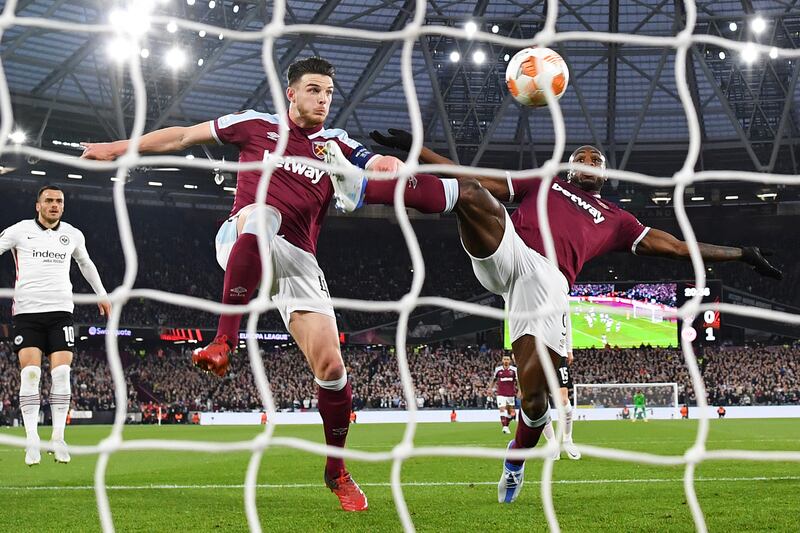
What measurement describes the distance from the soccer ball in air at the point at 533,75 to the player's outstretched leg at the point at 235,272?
Result: 5.26ft

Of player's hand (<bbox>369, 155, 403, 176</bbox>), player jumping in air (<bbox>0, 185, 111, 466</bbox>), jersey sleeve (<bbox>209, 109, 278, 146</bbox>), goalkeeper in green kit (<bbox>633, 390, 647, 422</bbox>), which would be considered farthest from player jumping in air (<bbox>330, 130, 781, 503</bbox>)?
goalkeeper in green kit (<bbox>633, 390, 647, 422</bbox>)

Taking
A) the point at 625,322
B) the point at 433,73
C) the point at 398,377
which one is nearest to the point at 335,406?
the point at 433,73

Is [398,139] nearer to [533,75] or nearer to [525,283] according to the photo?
[533,75]

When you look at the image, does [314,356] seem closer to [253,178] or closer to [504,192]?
[253,178]

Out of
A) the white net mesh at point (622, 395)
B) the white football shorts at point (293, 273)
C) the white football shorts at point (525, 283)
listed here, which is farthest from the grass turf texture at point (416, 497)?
the white net mesh at point (622, 395)

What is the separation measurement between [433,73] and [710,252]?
64.2ft

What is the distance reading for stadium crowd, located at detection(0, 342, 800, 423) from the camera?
32.1 metres

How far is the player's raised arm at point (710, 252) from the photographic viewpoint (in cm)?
516

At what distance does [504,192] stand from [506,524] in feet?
6.79

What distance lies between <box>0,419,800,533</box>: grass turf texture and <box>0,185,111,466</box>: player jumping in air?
73cm

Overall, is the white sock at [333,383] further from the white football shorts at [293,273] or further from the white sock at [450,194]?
the white sock at [450,194]

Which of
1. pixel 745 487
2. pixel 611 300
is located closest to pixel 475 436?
pixel 745 487

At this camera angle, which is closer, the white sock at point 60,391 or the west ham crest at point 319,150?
the west ham crest at point 319,150

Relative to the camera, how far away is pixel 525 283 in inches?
211
